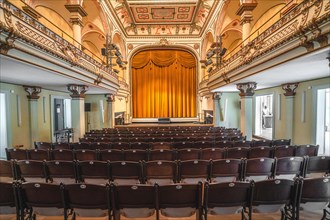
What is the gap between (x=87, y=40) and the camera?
15977 mm

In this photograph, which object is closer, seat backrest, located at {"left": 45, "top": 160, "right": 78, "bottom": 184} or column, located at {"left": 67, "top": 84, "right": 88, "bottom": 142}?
seat backrest, located at {"left": 45, "top": 160, "right": 78, "bottom": 184}

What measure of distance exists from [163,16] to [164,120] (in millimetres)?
8343

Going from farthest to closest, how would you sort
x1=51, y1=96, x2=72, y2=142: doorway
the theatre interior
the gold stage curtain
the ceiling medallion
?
the gold stage curtain < the ceiling medallion < x1=51, y1=96, x2=72, y2=142: doorway < the theatre interior

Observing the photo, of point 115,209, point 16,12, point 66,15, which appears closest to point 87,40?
point 66,15

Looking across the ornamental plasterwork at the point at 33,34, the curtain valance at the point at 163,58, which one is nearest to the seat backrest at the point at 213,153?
the ornamental plasterwork at the point at 33,34

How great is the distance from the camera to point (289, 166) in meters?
3.74

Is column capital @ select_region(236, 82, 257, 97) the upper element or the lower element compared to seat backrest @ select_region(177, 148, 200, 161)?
upper

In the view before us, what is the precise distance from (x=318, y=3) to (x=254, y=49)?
3057 mm

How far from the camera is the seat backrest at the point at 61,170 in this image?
3664mm

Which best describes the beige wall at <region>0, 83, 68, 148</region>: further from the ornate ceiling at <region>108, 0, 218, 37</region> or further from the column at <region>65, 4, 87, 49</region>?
the ornate ceiling at <region>108, 0, 218, 37</region>

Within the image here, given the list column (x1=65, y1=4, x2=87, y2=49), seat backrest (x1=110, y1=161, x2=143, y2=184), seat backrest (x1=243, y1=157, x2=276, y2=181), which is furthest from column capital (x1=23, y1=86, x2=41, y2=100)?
seat backrest (x1=243, y1=157, x2=276, y2=181)

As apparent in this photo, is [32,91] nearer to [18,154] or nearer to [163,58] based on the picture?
[18,154]

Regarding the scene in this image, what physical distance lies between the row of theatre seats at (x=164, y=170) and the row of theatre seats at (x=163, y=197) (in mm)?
1006

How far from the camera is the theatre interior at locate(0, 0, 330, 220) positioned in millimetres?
2557
